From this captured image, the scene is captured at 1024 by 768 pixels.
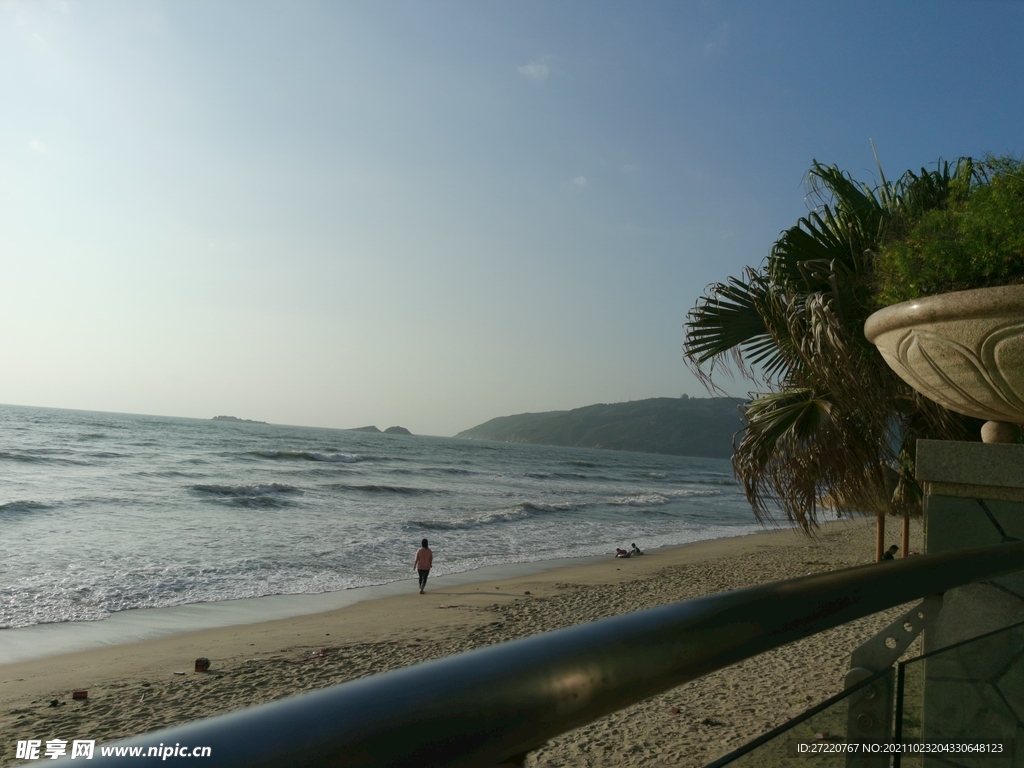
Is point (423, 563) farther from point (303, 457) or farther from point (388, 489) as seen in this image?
point (303, 457)

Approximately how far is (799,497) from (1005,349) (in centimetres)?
446

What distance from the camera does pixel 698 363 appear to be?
6.66 metres

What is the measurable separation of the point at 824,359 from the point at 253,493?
28.3 meters

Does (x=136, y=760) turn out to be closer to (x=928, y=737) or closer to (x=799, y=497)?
(x=928, y=737)

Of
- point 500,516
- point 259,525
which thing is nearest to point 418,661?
point 259,525

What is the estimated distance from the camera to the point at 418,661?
27.7ft

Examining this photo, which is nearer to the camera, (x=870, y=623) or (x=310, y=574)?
(x=870, y=623)

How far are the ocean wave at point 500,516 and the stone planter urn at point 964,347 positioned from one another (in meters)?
21.5

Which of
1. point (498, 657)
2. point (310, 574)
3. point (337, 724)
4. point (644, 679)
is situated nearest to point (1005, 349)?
point (644, 679)

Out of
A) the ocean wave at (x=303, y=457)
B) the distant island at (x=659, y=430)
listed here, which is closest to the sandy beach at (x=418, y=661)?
the ocean wave at (x=303, y=457)

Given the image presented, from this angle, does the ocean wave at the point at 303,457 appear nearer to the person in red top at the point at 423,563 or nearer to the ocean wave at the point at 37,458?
the ocean wave at the point at 37,458

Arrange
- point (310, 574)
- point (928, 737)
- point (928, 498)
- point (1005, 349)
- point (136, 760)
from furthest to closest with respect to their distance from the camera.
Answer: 1. point (310, 574)
2. point (928, 498)
3. point (1005, 349)
4. point (928, 737)
5. point (136, 760)

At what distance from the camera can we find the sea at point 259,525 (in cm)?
1389

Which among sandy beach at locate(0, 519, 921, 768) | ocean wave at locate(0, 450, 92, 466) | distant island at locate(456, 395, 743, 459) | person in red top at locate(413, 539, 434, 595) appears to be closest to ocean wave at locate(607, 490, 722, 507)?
sandy beach at locate(0, 519, 921, 768)
